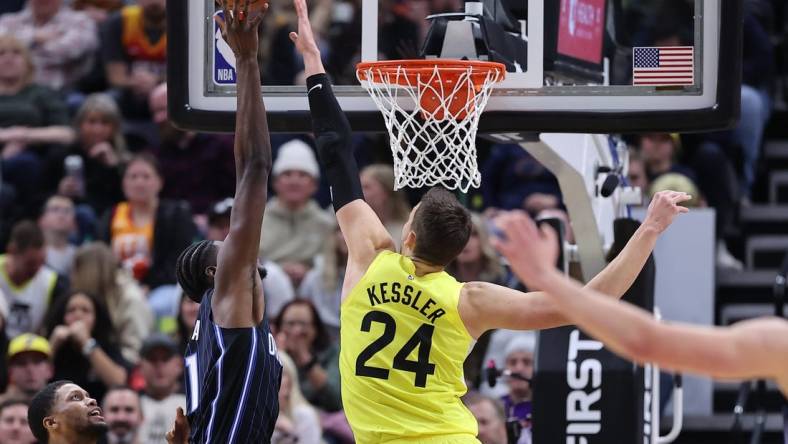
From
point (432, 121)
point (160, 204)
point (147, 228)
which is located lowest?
point (147, 228)

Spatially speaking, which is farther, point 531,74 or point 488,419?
point 488,419

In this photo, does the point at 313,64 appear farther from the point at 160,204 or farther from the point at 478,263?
the point at 160,204

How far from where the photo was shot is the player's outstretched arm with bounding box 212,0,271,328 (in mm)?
5480

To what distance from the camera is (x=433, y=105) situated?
250 inches

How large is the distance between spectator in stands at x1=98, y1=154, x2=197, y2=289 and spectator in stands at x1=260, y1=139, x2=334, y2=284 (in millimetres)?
605

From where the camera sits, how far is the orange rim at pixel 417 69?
6.30m

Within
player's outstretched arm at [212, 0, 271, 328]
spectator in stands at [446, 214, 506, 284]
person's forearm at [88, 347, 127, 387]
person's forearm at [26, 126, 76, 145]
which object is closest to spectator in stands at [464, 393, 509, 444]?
spectator in stands at [446, 214, 506, 284]

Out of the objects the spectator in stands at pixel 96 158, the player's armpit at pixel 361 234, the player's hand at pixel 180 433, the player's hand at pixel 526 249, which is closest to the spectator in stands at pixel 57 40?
the spectator in stands at pixel 96 158

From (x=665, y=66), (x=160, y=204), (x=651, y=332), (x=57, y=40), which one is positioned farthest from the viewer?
(x=57, y=40)

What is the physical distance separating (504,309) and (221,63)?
6.41 ft

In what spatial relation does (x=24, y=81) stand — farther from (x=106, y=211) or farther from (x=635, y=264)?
(x=635, y=264)

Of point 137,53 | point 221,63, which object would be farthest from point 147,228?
point 221,63

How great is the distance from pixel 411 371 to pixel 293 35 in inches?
57.3

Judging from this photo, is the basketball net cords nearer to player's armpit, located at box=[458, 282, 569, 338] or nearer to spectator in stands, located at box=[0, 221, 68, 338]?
player's armpit, located at box=[458, 282, 569, 338]
